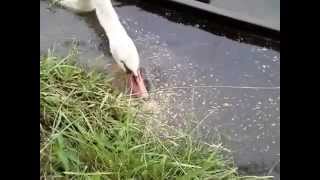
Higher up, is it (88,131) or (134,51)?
(134,51)

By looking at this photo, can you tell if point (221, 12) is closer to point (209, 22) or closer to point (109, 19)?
point (209, 22)

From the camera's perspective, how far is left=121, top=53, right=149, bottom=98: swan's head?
4.18 feet

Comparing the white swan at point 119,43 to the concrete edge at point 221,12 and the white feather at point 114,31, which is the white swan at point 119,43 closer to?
the white feather at point 114,31

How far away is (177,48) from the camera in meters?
1.30

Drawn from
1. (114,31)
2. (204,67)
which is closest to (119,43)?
(114,31)

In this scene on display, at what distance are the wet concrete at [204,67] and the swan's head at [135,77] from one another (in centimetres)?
2

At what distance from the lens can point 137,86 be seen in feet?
4.19

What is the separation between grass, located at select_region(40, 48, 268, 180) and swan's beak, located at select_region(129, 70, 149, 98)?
0.07 feet

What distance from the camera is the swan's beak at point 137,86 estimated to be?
4.18 feet

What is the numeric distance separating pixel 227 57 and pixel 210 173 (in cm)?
26

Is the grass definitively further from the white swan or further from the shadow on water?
the shadow on water

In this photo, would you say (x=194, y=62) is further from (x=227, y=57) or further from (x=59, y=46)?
(x=59, y=46)

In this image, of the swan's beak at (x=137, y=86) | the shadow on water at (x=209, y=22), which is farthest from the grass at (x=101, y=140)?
the shadow on water at (x=209, y=22)
